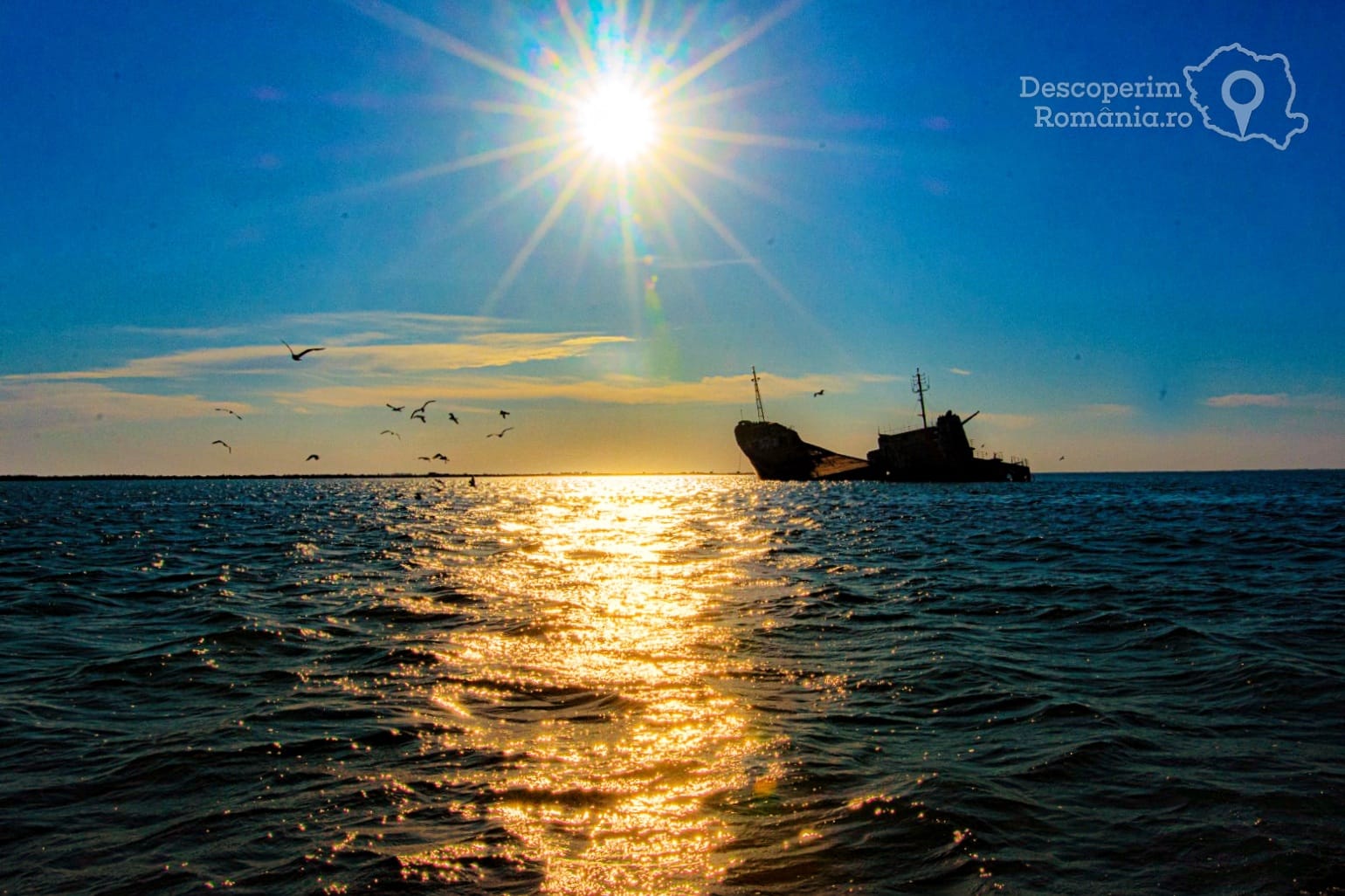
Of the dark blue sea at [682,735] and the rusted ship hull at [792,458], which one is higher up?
the rusted ship hull at [792,458]

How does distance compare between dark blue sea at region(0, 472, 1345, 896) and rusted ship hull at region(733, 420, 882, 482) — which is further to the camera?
rusted ship hull at region(733, 420, 882, 482)

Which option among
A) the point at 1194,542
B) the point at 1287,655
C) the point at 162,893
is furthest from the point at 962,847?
the point at 1194,542

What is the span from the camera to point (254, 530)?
34.7m

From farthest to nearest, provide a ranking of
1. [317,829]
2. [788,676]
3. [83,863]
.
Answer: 1. [788,676]
2. [317,829]
3. [83,863]

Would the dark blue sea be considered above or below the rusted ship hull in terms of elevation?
below

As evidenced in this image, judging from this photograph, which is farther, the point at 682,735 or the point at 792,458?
the point at 792,458

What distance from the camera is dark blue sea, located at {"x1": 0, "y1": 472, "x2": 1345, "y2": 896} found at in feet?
15.9

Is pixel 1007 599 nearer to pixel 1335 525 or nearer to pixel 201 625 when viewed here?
pixel 201 625

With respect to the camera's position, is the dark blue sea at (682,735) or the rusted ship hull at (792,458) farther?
the rusted ship hull at (792,458)

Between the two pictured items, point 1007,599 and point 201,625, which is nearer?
point 201,625

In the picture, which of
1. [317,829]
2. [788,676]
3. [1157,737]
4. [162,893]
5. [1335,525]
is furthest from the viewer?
[1335,525]

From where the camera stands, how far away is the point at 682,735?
23.8 feet

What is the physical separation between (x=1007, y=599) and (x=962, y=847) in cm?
1033

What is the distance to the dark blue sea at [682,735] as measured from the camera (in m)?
4.84
